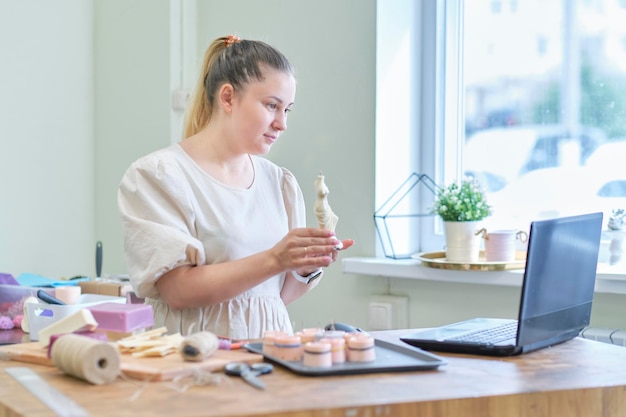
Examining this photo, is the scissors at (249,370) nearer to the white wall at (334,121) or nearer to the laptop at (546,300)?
the laptop at (546,300)

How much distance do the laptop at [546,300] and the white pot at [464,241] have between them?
834mm

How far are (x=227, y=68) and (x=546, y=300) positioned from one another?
0.83 meters

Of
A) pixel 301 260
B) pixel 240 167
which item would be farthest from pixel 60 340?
pixel 240 167

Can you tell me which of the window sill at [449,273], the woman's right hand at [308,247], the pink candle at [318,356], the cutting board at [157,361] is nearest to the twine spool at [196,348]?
the cutting board at [157,361]

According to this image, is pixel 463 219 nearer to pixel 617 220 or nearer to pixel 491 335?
pixel 617 220

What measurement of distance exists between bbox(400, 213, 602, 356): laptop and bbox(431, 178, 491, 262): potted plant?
2.75 feet

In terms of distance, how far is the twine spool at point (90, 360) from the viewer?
1149mm

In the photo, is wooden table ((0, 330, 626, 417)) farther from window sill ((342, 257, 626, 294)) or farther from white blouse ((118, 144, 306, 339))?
window sill ((342, 257, 626, 294))

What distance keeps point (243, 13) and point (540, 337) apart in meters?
1.94

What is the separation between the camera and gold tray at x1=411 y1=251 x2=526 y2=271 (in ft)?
7.66

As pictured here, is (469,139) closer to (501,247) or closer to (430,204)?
(430,204)

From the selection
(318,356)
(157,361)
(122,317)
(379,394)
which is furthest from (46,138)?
(379,394)

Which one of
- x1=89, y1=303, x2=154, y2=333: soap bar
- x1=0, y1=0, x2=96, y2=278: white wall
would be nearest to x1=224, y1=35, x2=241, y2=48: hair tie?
x1=89, y1=303, x2=154, y2=333: soap bar

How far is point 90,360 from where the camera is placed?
1.15 m
